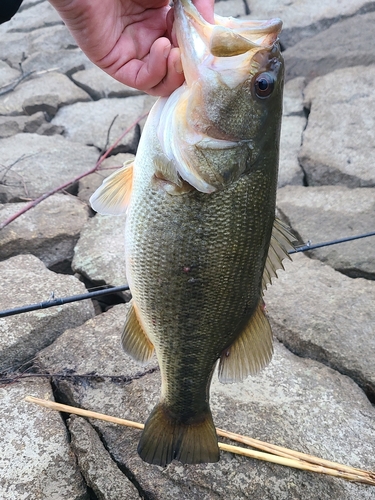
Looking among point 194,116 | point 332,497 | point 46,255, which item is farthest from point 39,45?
point 332,497

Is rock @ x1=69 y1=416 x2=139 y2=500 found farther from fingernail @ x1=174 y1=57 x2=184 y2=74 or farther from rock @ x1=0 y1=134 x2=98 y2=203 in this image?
rock @ x1=0 y1=134 x2=98 y2=203

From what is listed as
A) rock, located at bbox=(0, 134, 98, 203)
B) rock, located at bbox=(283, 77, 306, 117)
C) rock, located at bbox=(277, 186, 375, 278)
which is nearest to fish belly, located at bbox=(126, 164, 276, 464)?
rock, located at bbox=(277, 186, 375, 278)

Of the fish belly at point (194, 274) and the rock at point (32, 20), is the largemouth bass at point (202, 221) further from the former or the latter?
the rock at point (32, 20)

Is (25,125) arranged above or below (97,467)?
above

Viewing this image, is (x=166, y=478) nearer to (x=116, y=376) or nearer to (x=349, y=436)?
(x=116, y=376)

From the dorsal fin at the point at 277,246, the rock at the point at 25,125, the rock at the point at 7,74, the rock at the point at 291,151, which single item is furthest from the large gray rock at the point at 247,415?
the rock at the point at 7,74

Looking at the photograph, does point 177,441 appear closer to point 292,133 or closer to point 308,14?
point 292,133

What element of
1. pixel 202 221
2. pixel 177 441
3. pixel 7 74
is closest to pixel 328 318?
pixel 177 441
